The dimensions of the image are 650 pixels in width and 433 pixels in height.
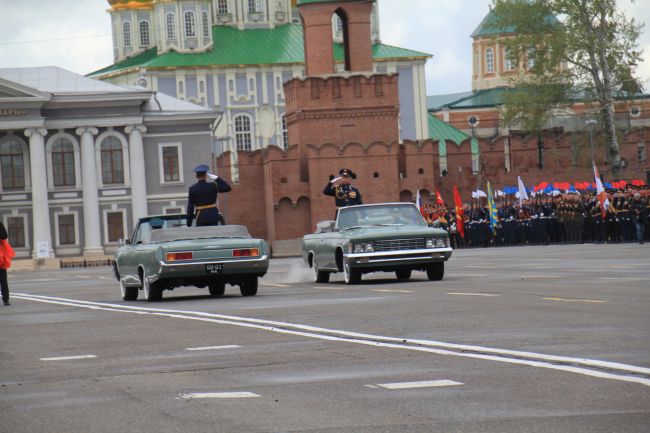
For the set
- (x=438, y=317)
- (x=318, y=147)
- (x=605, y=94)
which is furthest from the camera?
(x=318, y=147)

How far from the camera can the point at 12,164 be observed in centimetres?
8925

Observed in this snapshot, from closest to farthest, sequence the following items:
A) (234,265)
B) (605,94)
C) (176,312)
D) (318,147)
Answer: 1. (176,312)
2. (234,265)
3. (605,94)
4. (318,147)

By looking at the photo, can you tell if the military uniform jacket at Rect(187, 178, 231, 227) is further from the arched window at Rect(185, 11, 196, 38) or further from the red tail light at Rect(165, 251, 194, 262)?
the arched window at Rect(185, 11, 196, 38)

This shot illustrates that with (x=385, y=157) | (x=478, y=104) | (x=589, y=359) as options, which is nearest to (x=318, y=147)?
(x=385, y=157)

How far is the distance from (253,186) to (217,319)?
71484mm

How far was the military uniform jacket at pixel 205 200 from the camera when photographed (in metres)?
25.8

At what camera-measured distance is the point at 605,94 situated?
2953 inches

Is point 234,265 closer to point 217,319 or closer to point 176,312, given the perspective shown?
point 176,312

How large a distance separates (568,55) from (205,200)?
171 ft

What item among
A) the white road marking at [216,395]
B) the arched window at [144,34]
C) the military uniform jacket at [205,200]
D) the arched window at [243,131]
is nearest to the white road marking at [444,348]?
the white road marking at [216,395]

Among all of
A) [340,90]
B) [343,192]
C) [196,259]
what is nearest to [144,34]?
[340,90]

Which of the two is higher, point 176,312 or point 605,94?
point 605,94

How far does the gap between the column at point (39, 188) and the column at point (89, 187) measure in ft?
7.24

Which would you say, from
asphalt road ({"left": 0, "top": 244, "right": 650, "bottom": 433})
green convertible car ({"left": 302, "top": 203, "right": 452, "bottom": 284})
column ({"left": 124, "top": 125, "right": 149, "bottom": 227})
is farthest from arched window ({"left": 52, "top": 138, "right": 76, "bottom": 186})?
asphalt road ({"left": 0, "top": 244, "right": 650, "bottom": 433})
